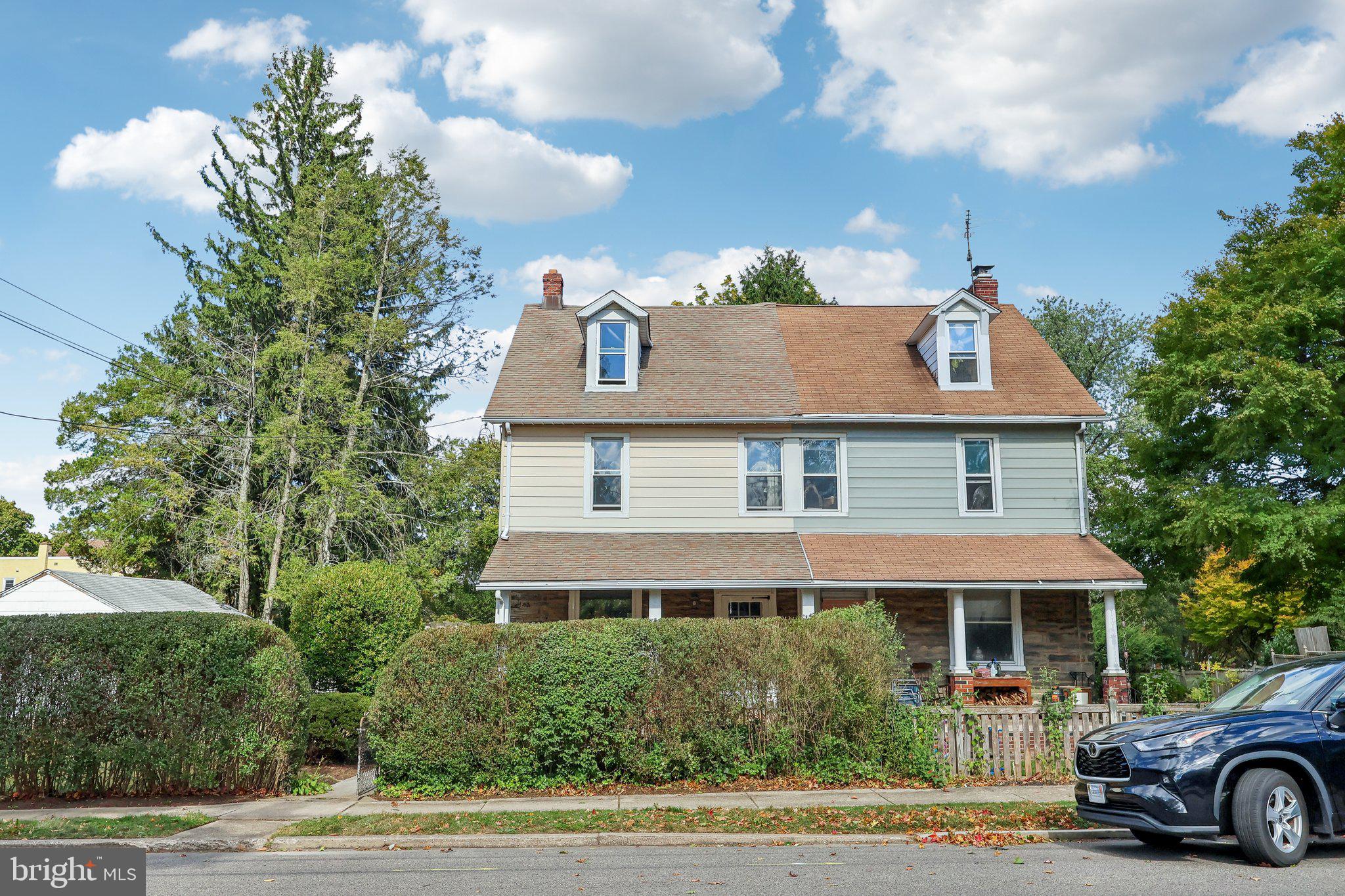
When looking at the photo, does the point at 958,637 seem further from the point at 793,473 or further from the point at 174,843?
the point at 174,843

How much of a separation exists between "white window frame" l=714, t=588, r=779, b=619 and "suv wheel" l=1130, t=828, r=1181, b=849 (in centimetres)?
1000

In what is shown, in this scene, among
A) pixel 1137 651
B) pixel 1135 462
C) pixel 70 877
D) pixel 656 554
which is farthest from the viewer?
pixel 1137 651

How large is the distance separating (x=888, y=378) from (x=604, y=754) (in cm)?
1162

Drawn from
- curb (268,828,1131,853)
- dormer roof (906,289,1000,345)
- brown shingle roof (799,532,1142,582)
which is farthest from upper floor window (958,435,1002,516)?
curb (268,828,1131,853)

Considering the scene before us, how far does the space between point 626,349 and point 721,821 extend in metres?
12.1

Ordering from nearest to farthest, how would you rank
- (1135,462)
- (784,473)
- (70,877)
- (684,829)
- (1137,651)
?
(70,877)
(684,829)
(784,473)
(1135,462)
(1137,651)

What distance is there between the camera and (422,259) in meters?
30.8

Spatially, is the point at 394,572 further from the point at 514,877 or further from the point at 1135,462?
the point at 1135,462

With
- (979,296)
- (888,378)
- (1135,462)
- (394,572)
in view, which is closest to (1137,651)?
(1135,462)

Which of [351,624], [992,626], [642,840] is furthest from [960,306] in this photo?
[642,840]

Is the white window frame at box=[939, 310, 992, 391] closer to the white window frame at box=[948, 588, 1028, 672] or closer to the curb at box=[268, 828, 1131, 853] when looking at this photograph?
the white window frame at box=[948, 588, 1028, 672]

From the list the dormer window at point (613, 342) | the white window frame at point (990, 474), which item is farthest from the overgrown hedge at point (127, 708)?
the white window frame at point (990, 474)

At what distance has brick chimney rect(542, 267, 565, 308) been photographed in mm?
23781

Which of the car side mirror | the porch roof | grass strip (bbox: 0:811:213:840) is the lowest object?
grass strip (bbox: 0:811:213:840)
